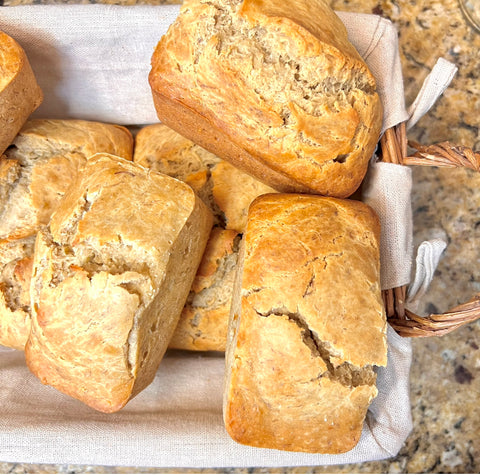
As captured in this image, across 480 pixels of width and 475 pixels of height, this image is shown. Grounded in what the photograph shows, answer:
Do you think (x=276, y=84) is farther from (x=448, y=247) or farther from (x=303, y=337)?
(x=448, y=247)

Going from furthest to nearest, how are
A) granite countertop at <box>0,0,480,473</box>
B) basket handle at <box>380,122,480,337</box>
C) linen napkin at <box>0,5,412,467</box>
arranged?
granite countertop at <box>0,0,480,473</box>
linen napkin at <box>0,5,412,467</box>
basket handle at <box>380,122,480,337</box>

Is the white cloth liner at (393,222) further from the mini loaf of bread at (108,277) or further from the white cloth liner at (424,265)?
the mini loaf of bread at (108,277)

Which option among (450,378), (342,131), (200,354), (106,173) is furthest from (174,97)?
(450,378)

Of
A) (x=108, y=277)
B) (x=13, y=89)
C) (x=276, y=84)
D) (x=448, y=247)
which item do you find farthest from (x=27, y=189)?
(x=448, y=247)

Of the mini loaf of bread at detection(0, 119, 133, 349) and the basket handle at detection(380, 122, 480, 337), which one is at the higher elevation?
the basket handle at detection(380, 122, 480, 337)

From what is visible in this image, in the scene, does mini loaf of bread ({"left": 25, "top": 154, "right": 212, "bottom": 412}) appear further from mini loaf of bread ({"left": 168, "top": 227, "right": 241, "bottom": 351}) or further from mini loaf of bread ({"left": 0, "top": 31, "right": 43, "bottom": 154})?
mini loaf of bread ({"left": 0, "top": 31, "right": 43, "bottom": 154})

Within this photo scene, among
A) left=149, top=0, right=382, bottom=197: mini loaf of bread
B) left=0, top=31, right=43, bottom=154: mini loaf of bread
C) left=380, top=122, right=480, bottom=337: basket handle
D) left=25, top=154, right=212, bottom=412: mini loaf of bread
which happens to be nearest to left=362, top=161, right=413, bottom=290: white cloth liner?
left=380, top=122, right=480, bottom=337: basket handle

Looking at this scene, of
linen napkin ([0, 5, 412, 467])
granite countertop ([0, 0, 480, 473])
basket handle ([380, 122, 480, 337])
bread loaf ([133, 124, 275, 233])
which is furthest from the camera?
granite countertop ([0, 0, 480, 473])

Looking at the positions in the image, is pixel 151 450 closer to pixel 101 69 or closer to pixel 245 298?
pixel 245 298
